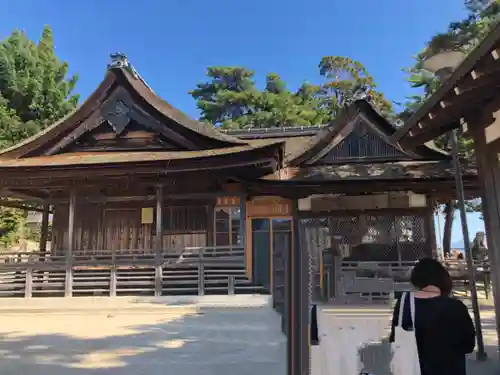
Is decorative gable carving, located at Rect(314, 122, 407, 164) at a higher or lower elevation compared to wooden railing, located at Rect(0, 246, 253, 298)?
Answer: higher

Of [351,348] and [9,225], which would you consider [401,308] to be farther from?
[9,225]

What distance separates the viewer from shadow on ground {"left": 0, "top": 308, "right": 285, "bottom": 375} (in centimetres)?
503

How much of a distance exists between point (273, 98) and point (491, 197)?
99.6ft

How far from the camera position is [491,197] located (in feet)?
14.4

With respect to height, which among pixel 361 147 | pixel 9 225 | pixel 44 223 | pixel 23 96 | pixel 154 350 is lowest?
pixel 154 350

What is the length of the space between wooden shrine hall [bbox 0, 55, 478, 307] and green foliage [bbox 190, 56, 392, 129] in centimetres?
1847

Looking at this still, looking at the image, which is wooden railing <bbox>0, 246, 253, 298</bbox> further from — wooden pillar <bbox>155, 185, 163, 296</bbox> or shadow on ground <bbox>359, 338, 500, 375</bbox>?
shadow on ground <bbox>359, 338, 500, 375</bbox>

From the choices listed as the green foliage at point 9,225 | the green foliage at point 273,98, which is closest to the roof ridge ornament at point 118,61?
the green foliage at point 9,225

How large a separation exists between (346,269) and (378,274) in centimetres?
88

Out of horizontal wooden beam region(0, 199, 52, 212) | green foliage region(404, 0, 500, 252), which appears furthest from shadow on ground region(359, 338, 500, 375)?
horizontal wooden beam region(0, 199, 52, 212)

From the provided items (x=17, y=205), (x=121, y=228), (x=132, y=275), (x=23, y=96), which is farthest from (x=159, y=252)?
(x=23, y=96)

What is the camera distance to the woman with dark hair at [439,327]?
244cm

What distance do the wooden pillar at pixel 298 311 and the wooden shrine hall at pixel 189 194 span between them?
26.2 feet

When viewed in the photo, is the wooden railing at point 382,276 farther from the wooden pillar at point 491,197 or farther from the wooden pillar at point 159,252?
the wooden pillar at point 491,197
